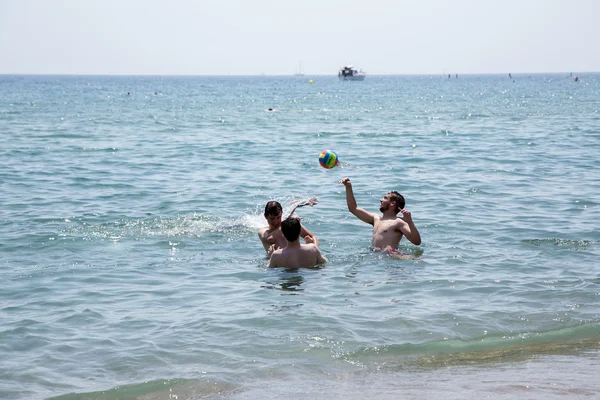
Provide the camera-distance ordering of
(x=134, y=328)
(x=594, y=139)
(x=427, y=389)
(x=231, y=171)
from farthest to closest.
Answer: (x=594, y=139) → (x=231, y=171) → (x=134, y=328) → (x=427, y=389)

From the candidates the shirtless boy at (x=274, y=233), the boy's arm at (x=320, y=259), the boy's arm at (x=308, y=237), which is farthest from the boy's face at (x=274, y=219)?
the boy's arm at (x=320, y=259)

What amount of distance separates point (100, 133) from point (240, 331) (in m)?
28.2

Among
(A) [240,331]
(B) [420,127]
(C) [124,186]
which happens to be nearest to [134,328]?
(A) [240,331]

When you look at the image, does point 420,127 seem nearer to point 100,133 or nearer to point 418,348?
point 100,133

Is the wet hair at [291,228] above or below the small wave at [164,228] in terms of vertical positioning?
above

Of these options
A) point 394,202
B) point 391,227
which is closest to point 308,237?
point 391,227

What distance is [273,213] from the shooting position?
11016 mm

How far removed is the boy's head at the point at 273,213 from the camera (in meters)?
11.0

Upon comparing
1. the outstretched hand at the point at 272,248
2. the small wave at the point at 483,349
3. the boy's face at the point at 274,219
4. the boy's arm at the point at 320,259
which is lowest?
the small wave at the point at 483,349

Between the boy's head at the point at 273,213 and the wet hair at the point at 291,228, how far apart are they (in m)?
0.66

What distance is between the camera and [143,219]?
14.5 m

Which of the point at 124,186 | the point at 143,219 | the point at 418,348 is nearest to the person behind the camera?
the point at 418,348

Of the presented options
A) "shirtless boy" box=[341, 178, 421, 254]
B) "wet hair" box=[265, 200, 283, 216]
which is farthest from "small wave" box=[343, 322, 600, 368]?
"wet hair" box=[265, 200, 283, 216]

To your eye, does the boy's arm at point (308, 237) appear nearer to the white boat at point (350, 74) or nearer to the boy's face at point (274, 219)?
the boy's face at point (274, 219)
